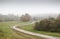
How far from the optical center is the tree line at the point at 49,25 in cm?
400

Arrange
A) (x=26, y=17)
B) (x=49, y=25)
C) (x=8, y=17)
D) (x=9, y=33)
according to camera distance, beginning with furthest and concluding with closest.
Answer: (x=8, y=17) → (x=26, y=17) → (x=9, y=33) → (x=49, y=25)

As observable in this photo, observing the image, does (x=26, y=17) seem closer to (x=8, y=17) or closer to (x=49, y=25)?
(x=8, y=17)

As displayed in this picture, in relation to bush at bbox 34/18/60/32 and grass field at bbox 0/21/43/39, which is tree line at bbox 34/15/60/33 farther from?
grass field at bbox 0/21/43/39

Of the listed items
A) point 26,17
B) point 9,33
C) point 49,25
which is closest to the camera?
point 49,25

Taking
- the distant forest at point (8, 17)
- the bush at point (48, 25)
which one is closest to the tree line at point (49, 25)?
the bush at point (48, 25)

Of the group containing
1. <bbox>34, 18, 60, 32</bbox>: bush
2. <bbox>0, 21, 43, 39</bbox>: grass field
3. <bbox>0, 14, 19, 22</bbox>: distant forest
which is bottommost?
<bbox>0, 21, 43, 39</bbox>: grass field

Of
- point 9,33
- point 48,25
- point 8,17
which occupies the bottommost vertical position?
point 9,33

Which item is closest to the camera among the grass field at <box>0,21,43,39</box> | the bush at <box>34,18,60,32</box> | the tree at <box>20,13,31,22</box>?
the bush at <box>34,18,60,32</box>

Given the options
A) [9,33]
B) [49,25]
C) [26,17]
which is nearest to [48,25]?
[49,25]

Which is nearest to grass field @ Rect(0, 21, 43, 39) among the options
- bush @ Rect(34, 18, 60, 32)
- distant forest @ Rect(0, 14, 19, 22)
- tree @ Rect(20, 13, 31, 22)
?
distant forest @ Rect(0, 14, 19, 22)

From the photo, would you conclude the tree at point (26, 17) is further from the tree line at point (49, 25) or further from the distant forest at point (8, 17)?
the tree line at point (49, 25)

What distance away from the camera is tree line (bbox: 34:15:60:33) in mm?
4001

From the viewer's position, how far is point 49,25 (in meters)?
4.11

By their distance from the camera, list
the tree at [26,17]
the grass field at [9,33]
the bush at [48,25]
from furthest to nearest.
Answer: the tree at [26,17], the grass field at [9,33], the bush at [48,25]
